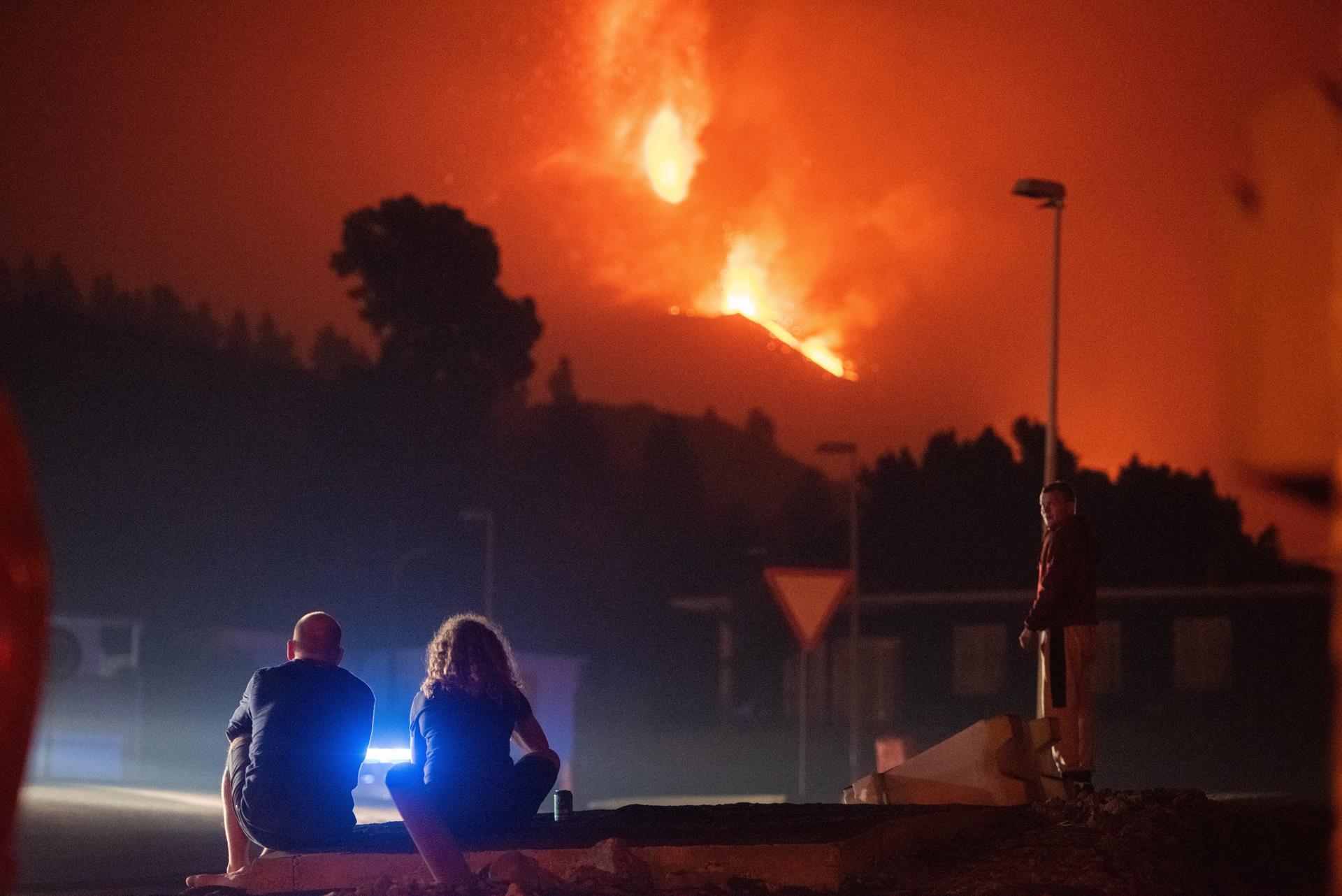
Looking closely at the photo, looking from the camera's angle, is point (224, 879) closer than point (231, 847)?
Yes

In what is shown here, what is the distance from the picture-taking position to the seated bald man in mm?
6770

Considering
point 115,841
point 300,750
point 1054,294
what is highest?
point 1054,294

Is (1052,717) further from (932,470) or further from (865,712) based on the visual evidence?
(932,470)

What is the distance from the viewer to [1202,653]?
4353 centimetres

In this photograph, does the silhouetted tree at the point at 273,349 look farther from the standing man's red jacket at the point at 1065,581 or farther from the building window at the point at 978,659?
the standing man's red jacket at the point at 1065,581

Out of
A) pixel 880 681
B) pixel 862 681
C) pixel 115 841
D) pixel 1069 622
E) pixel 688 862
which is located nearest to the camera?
pixel 688 862

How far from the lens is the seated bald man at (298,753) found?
22.2 ft

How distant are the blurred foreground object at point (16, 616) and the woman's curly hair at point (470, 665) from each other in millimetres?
5179

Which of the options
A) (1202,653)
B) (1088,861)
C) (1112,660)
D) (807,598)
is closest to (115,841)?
(807,598)

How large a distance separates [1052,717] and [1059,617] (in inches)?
22.7

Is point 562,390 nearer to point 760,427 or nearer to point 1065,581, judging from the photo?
point 760,427

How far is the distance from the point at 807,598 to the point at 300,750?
8.34 meters

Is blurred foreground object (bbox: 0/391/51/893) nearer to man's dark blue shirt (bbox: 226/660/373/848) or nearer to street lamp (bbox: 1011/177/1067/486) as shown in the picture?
man's dark blue shirt (bbox: 226/660/373/848)

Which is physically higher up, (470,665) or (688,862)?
(470,665)
